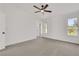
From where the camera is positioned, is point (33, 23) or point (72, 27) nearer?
point (72, 27)

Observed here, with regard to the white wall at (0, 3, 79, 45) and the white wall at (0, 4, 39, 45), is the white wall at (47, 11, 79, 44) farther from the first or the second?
the white wall at (0, 4, 39, 45)

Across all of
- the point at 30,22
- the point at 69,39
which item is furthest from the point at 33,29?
the point at 69,39

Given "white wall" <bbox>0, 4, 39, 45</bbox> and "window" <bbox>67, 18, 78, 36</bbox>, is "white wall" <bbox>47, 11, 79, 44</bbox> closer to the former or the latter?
"window" <bbox>67, 18, 78, 36</bbox>

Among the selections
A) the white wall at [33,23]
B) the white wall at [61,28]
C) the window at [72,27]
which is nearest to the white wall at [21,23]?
the white wall at [33,23]

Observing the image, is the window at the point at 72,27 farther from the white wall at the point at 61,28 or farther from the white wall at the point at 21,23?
the white wall at the point at 21,23

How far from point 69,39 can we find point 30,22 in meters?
0.81

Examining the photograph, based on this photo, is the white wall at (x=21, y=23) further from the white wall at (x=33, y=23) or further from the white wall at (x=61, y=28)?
the white wall at (x=61, y=28)

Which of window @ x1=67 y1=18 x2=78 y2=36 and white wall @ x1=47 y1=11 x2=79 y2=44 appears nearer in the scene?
Answer: window @ x1=67 y1=18 x2=78 y2=36

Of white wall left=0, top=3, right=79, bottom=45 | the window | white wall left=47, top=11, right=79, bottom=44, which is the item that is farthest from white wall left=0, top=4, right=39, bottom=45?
the window

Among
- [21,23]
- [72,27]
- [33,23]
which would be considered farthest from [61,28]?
[21,23]

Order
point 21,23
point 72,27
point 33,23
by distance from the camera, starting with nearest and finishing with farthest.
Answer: point 72,27
point 33,23
point 21,23

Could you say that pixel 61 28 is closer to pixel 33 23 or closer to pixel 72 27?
pixel 72 27

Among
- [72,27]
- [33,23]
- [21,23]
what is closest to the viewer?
[72,27]

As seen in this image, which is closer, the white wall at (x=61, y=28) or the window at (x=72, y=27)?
the window at (x=72, y=27)
